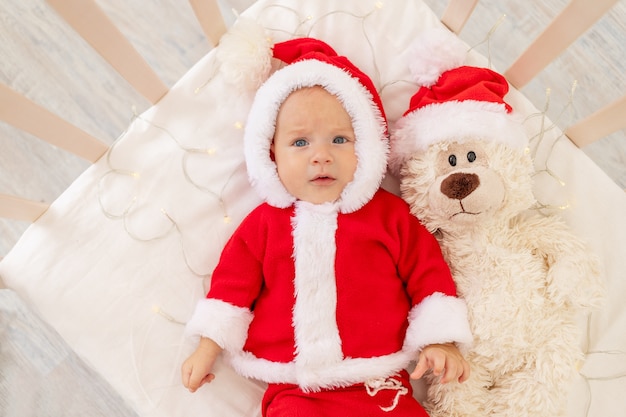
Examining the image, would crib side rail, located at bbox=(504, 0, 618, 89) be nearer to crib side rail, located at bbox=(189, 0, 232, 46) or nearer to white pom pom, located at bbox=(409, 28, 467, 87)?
white pom pom, located at bbox=(409, 28, 467, 87)

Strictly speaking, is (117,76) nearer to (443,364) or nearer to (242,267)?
(242,267)

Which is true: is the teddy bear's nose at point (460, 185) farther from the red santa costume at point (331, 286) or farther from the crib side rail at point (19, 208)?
the crib side rail at point (19, 208)

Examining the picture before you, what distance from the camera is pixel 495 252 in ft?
2.60

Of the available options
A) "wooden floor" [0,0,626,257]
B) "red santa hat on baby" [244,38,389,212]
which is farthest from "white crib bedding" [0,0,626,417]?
"wooden floor" [0,0,626,257]

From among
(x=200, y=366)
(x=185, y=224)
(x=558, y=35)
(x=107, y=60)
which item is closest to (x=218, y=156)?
→ (x=185, y=224)

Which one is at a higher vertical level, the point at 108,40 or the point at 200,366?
the point at 108,40

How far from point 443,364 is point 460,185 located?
0.27 metres

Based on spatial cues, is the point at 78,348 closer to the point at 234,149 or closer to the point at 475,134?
the point at 234,149

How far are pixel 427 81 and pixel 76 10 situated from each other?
0.55 meters

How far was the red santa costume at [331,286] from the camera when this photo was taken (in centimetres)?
76

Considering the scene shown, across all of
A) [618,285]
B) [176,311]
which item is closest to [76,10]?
[176,311]

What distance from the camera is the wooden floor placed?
1203 mm

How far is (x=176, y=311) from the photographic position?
84 centimetres

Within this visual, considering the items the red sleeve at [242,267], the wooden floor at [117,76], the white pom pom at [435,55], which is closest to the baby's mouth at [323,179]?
the red sleeve at [242,267]
